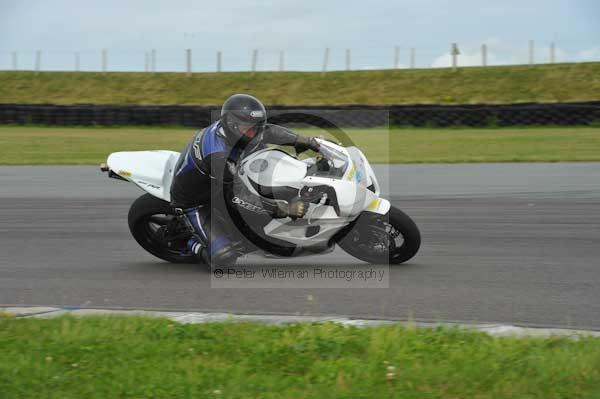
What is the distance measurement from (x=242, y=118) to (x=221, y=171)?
1.50 ft

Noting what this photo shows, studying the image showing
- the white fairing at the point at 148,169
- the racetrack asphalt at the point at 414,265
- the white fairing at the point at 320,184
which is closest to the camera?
the racetrack asphalt at the point at 414,265

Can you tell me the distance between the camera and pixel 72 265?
24.7 feet

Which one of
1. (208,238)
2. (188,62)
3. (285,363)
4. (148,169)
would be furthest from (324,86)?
(285,363)

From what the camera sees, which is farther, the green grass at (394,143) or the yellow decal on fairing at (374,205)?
the green grass at (394,143)

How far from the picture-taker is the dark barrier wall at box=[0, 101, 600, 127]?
22.5 meters

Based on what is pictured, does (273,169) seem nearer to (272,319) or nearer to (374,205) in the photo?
(374,205)

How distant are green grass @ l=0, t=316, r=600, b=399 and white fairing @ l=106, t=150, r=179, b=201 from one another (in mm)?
2166

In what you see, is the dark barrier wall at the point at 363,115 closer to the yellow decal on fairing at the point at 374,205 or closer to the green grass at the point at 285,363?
the yellow decal on fairing at the point at 374,205

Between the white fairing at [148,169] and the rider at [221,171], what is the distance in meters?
0.17

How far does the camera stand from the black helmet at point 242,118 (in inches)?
260

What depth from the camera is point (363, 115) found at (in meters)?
23.4

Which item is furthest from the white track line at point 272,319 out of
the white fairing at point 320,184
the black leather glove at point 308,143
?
the black leather glove at point 308,143

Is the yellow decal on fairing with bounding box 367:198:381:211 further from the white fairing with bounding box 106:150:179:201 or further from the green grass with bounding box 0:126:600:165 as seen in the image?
the green grass with bounding box 0:126:600:165

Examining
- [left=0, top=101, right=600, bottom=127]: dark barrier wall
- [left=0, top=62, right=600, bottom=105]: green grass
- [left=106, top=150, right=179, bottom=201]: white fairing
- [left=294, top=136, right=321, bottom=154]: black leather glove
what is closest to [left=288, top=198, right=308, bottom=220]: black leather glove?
[left=294, top=136, right=321, bottom=154]: black leather glove
